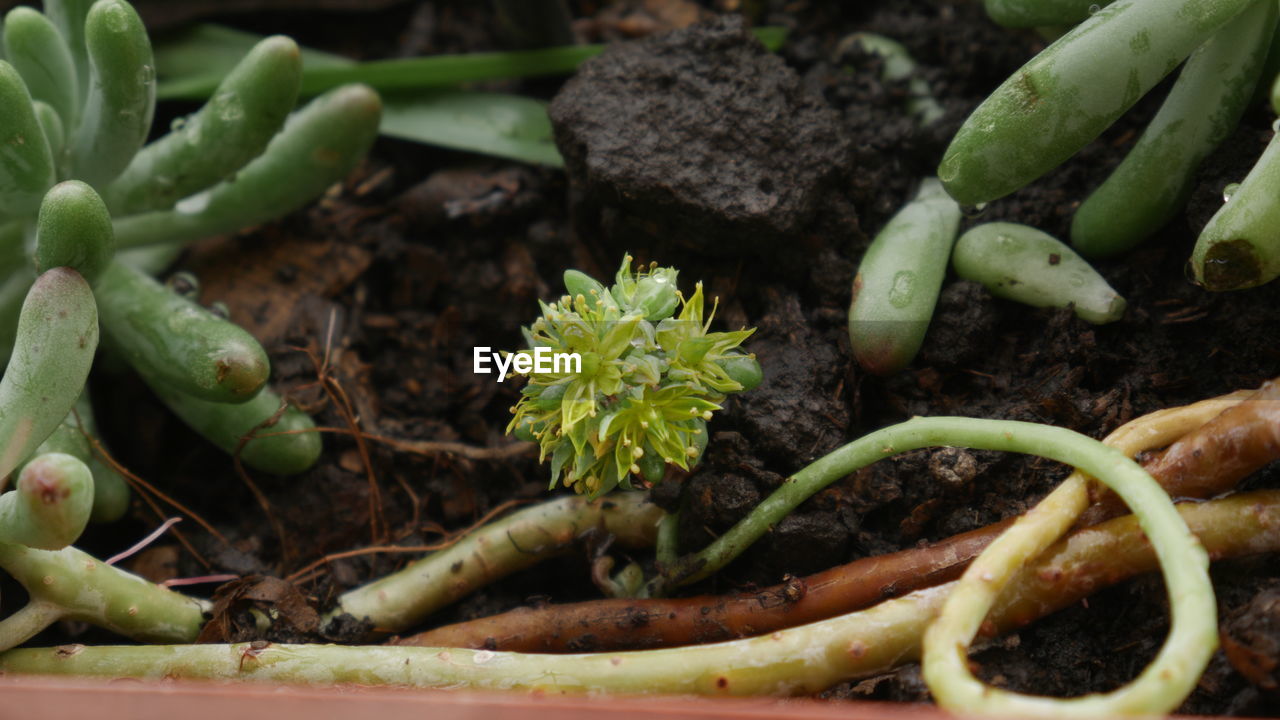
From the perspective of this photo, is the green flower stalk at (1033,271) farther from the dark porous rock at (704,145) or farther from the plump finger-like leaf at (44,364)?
the plump finger-like leaf at (44,364)

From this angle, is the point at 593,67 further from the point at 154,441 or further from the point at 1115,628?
the point at 1115,628

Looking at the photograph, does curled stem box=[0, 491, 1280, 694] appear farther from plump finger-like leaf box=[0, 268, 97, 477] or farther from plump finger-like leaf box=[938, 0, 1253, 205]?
plump finger-like leaf box=[0, 268, 97, 477]

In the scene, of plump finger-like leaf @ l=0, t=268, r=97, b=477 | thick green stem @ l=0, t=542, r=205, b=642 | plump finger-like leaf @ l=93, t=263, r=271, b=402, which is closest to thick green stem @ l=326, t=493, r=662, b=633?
thick green stem @ l=0, t=542, r=205, b=642

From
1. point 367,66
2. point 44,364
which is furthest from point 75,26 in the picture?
point 44,364

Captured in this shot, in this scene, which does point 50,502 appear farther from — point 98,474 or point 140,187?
point 140,187

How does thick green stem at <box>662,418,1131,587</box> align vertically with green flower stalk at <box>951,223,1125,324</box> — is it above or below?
below

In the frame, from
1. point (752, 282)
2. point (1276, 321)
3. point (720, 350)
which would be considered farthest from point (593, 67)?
point (1276, 321)

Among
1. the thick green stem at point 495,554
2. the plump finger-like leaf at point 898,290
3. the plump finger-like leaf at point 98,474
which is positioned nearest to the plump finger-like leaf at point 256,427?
the plump finger-like leaf at point 98,474

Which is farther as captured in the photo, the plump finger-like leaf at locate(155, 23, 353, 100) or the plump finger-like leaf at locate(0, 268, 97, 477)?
the plump finger-like leaf at locate(155, 23, 353, 100)
